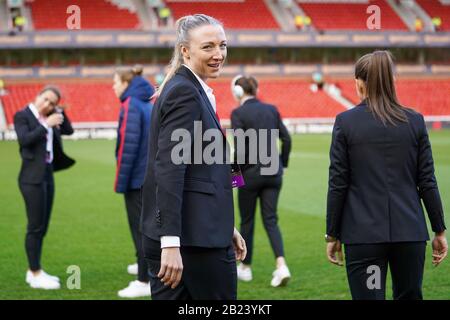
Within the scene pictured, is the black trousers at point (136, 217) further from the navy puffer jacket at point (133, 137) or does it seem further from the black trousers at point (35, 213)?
the black trousers at point (35, 213)

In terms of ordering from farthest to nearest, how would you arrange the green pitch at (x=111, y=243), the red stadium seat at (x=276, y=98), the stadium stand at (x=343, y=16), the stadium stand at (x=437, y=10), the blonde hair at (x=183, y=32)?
the stadium stand at (x=343, y=16)
the stadium stand at (x=437, y=10)
the red stadium seat at (x=276, y=98)
the green pitch at (x=111, y=243)
the blonde hair at (x=183, y=32)

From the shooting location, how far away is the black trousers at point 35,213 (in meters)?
7.07

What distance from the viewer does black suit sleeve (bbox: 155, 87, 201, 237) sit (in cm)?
319

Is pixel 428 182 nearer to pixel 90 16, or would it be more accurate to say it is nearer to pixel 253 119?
pixel 253 119

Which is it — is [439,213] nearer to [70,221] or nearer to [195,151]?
[195,151]

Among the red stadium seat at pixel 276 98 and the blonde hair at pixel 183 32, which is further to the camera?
the red stadium seat at pixel 276 98

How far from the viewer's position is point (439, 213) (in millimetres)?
3969

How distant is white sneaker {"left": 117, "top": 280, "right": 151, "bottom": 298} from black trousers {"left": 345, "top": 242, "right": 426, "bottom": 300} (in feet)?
10.5

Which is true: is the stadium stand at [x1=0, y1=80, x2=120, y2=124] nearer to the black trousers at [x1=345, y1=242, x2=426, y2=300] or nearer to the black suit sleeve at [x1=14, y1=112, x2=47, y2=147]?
the black suit sleeve at [x1=14, y1=112, x2=47, y2=147]

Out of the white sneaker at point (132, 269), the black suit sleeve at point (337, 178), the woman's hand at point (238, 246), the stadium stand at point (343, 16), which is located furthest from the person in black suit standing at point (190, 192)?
the stadium stand at point (343, 16)

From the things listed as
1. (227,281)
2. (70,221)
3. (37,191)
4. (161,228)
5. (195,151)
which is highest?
(195,151)

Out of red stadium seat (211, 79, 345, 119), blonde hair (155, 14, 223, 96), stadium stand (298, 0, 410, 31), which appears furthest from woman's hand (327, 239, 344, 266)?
stadium stand (298, 0, 410, 31)

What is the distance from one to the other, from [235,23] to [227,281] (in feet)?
138
